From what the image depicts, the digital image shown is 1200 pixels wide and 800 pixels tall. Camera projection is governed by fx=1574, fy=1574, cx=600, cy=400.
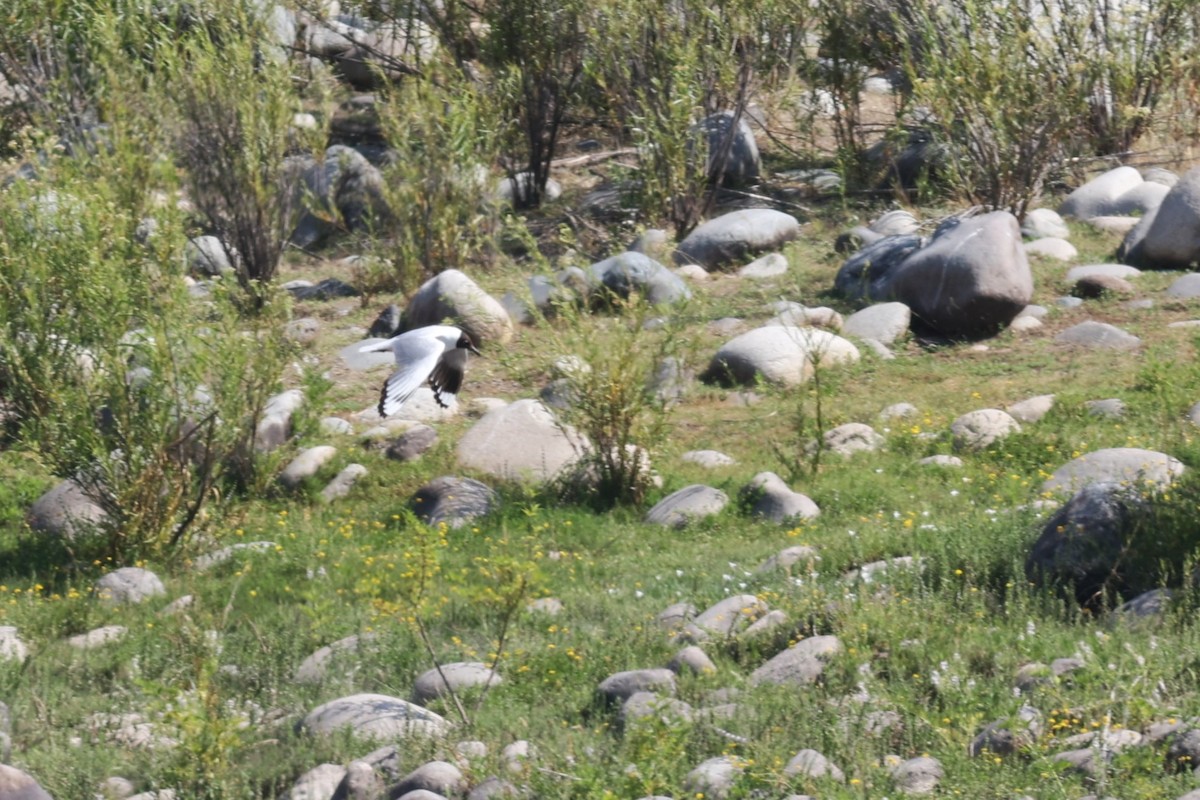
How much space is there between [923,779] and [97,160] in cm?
884

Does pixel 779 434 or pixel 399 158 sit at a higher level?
pixel 399 158

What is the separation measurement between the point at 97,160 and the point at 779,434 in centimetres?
565

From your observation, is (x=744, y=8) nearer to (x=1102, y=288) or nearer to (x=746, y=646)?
(x=1102, y=288)

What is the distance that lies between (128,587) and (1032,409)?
5.20 meters

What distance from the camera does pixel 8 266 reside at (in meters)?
8.66

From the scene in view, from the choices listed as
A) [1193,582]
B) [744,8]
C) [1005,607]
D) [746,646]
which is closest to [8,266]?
[746,646]

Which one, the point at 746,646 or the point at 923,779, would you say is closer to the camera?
the point at 923,779

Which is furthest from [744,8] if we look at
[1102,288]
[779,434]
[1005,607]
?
[1005,607]

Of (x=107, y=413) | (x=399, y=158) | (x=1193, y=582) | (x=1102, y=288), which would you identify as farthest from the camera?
(x=399, y=158)

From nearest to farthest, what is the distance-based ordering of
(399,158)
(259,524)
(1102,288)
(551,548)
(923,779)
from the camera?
(923,779), (551,548), (259,524), (1102,288), (399,158)

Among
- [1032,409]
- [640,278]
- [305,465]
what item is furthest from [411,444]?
[1032,409]

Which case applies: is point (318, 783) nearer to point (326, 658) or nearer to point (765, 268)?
point (326, 658)

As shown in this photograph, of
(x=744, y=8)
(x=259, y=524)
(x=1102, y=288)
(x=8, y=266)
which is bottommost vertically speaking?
(x=259, y=524)

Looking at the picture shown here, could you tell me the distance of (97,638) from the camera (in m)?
7.14
